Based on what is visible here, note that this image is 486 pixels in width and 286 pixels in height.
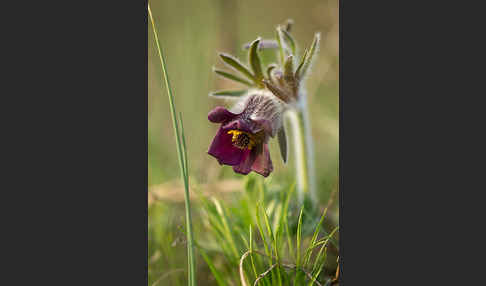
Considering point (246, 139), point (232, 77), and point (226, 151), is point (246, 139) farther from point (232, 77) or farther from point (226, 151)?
point (232, 77)

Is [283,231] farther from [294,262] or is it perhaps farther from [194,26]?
[194,26]

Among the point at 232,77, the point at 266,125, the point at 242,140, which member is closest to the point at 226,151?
the point at 242,140

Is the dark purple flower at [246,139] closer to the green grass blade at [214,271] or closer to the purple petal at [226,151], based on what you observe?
the purple petal at [226,151]

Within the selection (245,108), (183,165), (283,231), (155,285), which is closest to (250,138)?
(245,108)

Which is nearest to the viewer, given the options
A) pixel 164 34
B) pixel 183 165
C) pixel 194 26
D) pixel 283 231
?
pixel 183 165

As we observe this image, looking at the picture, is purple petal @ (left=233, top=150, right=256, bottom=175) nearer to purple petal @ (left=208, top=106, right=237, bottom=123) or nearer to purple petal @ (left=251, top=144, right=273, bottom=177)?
purple petal @ (left=251, top=144, right=273, bottom=177)

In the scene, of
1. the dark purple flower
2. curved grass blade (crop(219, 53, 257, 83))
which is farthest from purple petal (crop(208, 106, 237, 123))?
curved grass blade (crop(219, 53, 257, 83))

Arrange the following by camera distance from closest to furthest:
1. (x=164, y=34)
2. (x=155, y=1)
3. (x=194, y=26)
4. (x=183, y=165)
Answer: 1. (x=183, y=165)
2. (x=155, y=1)
3. (x=164, y=34)
4. (x=194, y=26)

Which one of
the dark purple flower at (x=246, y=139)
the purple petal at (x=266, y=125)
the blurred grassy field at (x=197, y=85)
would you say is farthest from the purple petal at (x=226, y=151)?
the blurred grassy field at (x=197, y=85)
